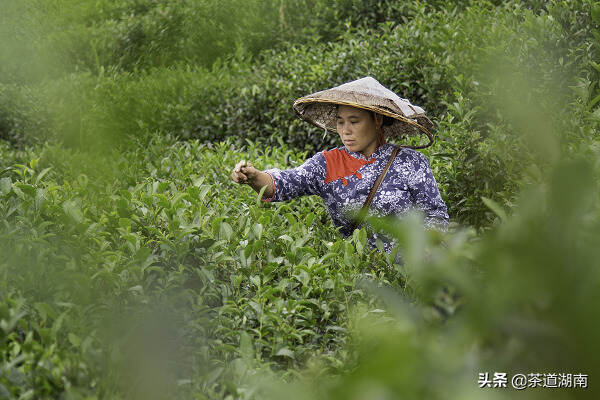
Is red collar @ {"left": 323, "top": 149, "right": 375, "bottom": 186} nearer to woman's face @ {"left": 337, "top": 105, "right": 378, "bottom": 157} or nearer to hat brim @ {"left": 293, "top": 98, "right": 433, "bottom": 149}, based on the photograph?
woman's face @ {"left": 337, "top": 105, "right": 378, "bottom": 157}

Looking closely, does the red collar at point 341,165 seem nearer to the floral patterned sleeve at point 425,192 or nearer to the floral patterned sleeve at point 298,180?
the floral patterned sleeve at point 298,180

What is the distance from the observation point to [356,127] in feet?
9.30

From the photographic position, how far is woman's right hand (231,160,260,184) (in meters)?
2.54

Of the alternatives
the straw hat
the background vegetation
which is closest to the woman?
the straw hat

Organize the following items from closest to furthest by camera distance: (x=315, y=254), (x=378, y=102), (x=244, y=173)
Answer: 1. (x=315, y=254)
2. (x=244, y=173)
3. (x=378, y=102)

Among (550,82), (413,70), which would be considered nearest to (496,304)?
(550,82)

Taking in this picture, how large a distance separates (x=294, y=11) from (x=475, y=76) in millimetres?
4275

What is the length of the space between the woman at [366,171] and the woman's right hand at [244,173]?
0.06 metres

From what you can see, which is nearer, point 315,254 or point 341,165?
point 315,254

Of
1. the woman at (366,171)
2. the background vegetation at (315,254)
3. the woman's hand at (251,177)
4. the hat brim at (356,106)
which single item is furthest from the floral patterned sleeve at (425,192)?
the woman's hand at (251,177)

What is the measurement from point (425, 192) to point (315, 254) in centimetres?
87

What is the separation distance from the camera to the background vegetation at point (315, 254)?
1.97ft

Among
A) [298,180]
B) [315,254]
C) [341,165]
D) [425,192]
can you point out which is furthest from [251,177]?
[425,192]

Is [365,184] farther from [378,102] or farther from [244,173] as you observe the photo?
[244,173]
